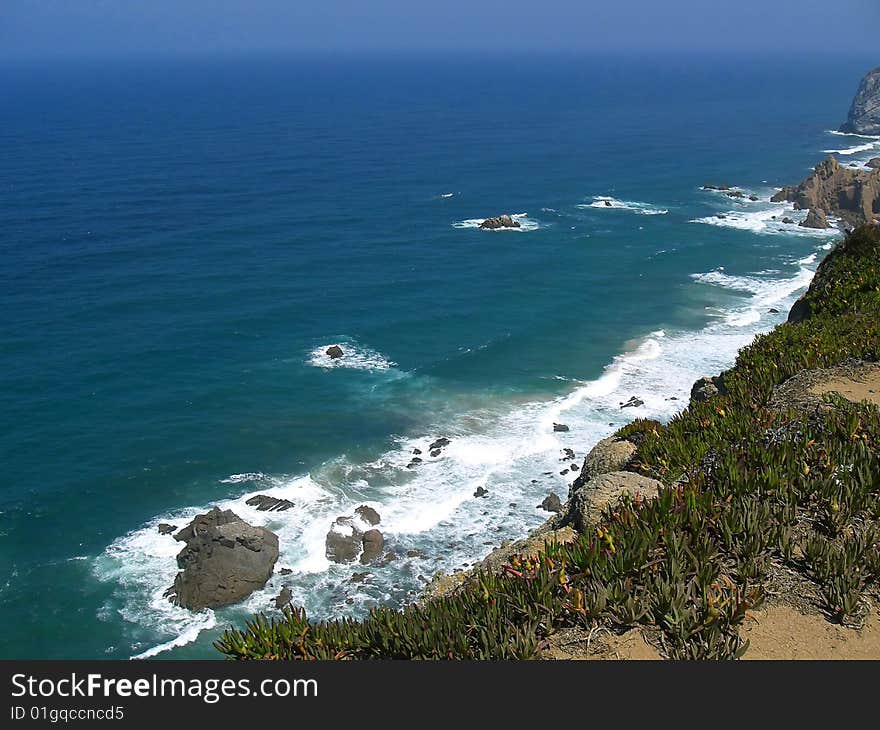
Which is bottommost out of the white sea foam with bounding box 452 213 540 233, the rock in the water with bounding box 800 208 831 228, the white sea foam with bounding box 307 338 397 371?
the white sea foam with bounding box 307 338 397 371

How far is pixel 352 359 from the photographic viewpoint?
54094 mm

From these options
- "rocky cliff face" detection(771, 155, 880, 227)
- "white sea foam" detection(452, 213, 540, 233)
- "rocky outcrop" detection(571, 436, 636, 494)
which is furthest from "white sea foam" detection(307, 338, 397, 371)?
"rocky cliff face" detection(771, 155, 880, 227)

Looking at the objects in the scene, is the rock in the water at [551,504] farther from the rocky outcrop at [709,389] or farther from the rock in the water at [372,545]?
the rocky outcrop at [709,389]

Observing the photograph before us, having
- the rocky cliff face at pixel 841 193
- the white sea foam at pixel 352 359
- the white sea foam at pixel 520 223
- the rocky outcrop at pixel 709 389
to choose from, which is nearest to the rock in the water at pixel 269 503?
the white sea foam at pixel 352 359

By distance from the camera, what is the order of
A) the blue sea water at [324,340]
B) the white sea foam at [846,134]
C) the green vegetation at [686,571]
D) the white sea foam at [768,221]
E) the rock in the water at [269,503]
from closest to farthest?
the green vegetation at [686,571]
the blue sea water at [324,340]
the rock in the water at [269,503]
the white sea foam at [768,221]
the white sea foam at [846,134]

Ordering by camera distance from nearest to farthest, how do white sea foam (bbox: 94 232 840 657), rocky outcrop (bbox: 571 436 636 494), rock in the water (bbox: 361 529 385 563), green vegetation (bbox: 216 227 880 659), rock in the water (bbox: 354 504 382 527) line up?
1. green vegetation (bbox: 216 227 880 659)
2. rocky outcrop (bbox: 571 436 636 494)
3. white sea foam (bbox: 94 232 840 657)
4. rock in the water (bbox: 361 529 385 563)
5. rock in the water (bbox: 354 504 382 527)

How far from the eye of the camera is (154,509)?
38.9 m

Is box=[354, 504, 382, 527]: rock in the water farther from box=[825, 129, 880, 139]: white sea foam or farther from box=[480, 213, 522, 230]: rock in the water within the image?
box=[825, 129, 880, 139]: white sea foam

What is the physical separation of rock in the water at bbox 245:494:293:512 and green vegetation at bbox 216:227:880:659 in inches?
1038

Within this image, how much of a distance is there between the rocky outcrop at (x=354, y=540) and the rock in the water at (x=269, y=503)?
3161 millimetres

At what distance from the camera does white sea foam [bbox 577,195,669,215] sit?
90.1m

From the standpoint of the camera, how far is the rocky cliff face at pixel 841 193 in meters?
84.8

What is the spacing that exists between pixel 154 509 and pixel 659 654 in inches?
1312

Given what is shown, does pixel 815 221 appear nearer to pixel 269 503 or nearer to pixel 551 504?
pixel 551 504
